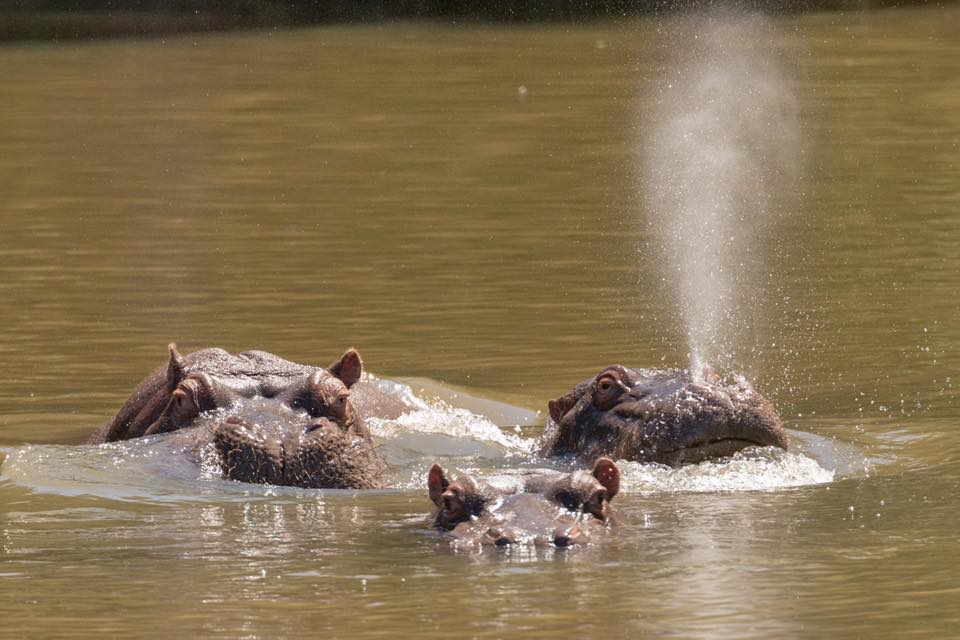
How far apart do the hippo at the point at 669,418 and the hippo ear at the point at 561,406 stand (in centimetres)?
20

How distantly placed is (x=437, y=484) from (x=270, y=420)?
1211 mm

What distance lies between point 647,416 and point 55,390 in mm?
4565

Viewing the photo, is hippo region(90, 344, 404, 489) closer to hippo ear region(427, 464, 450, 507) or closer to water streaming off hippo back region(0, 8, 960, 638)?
water streaming off hippo back region(0, 8, 960, 638)

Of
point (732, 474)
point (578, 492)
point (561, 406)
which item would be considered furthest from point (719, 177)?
point (578, 492)

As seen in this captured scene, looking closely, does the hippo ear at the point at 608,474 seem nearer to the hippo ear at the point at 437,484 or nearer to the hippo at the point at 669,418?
the hippo ear at the point at 437,484

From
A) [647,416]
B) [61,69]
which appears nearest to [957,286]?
[647,416]

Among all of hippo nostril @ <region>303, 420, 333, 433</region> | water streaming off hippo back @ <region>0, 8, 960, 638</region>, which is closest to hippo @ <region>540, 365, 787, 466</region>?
water streaming off hippo back @ <region>0, 8, 960, 638</region>

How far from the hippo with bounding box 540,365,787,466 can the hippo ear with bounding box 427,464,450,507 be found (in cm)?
192

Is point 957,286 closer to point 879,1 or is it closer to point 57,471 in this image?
point 57,471

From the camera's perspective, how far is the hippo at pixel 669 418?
10.8 meters

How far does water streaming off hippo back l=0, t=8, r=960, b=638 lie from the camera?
8383 mm

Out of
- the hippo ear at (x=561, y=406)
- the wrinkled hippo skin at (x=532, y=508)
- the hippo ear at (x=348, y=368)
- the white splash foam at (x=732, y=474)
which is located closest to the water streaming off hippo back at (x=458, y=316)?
the white splash foam at (x=732, y=474)

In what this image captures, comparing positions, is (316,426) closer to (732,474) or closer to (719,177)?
(732,474)

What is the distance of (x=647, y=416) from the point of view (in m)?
11.1
